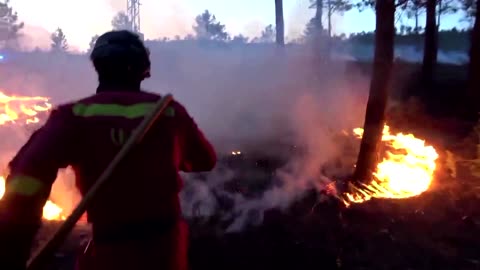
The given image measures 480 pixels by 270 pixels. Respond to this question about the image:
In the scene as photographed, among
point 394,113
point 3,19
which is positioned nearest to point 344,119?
point 394,113

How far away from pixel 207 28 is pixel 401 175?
6367 cm

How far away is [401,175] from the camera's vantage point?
10.6 m

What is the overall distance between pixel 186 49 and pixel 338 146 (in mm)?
12671

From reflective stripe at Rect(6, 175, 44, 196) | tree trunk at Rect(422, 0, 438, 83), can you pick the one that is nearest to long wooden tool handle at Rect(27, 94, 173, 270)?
reflective stripe at Rect(6, 175, 44, 196)

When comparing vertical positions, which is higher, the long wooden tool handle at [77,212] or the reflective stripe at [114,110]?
the reflective stripe at [114,110]

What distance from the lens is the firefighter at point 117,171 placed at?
84.0 inches

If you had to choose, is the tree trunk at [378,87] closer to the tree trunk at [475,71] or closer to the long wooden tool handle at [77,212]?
the tree trunk at [475,71]

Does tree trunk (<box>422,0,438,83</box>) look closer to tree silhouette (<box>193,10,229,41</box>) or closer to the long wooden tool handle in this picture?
the long wooden tool handle

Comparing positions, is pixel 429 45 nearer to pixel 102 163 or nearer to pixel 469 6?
pixel 469 6

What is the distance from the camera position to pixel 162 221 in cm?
247

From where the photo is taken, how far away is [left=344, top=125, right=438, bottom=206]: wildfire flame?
396 inches

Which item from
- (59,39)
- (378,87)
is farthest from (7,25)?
(378,87)

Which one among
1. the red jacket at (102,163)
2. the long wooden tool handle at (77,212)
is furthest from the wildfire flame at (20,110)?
the long wooden tool handle at (77,212)

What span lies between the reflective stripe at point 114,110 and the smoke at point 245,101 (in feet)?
21.4
